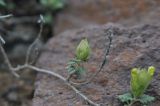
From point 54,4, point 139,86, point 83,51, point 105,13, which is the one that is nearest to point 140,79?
point 139,86

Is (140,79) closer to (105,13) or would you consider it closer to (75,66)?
(75,66)

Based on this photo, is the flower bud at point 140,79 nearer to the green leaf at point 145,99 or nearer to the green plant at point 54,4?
the green leaf at point 145,99

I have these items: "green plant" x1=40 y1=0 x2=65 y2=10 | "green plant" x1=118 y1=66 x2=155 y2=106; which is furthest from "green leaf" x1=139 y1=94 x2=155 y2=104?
"green plant" x1=40 y1=0 x2=65 y2=10

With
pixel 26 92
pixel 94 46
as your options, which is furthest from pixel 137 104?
pixel 26 92

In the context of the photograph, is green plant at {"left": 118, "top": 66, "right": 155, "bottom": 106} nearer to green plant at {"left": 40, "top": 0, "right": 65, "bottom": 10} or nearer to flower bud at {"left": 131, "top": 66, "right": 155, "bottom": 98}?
flower bud at {"left": 131, "top": 66, "right": 155, "bottom": 98}

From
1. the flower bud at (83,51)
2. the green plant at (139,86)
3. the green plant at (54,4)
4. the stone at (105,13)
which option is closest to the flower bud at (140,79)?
→ the green plant at (139,86)

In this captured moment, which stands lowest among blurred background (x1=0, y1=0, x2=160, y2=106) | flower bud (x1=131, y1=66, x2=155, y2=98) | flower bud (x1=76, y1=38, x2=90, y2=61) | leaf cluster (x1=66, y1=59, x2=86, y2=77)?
flower bud (x1=131, y1=66, x2=155, y2=98)
